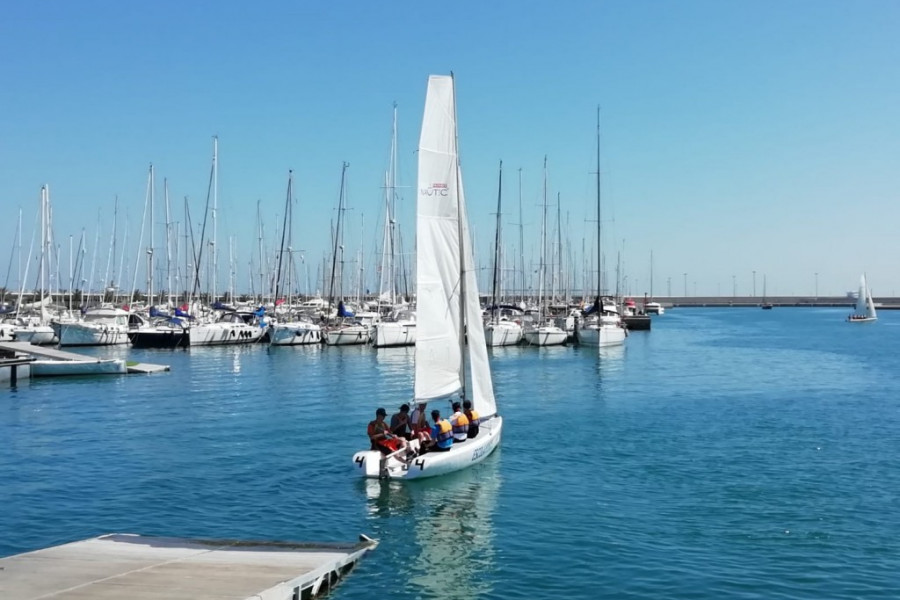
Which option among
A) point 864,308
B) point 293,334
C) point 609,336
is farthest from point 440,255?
point 864,308

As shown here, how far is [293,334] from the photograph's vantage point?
80312 mm

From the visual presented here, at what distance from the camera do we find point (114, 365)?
53781mm

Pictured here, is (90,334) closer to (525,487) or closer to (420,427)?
(420,427)

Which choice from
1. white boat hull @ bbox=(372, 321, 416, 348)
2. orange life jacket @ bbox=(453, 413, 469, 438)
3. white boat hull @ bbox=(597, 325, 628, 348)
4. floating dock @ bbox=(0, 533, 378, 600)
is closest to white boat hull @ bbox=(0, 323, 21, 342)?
white boat hull @ bbox=(372, 321, 416, 348)

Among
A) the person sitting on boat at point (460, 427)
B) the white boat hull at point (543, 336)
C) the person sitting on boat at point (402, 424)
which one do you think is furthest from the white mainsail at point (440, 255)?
the white boat hull at point (543, 336)

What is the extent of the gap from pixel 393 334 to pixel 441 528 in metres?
56.8

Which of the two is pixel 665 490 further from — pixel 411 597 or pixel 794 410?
pixel 794 410

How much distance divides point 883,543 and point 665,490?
595cm

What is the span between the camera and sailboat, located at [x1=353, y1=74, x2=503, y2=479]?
25.1m

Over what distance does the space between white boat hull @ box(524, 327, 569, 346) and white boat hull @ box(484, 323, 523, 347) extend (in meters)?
1.00

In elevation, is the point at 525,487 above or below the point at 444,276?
below

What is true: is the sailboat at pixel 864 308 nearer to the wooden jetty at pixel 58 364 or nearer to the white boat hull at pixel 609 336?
the white boat hull at pixel 609 336

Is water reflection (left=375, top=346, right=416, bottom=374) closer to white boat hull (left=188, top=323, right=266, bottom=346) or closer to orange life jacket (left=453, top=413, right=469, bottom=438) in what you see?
white boat hull (left=188, top=323, right=266, bottom=346)

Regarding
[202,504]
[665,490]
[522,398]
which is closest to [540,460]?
[665,490]
